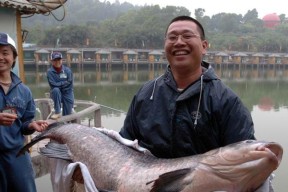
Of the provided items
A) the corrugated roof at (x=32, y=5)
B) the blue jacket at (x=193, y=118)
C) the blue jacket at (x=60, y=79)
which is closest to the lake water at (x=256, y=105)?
the blue jacket at (x=60, y=79)

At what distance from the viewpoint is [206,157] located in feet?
6.42

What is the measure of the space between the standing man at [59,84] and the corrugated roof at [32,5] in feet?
5.58

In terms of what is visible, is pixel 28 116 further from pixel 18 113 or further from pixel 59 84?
pixel 59 84

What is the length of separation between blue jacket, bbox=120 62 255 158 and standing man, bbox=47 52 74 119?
17.7 ft

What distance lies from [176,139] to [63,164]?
99 centimetres

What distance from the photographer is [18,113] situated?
10.4 ft

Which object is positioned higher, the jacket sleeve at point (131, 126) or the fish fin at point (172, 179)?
the jacket sleeve at point (131, 126)

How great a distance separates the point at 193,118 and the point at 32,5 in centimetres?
416

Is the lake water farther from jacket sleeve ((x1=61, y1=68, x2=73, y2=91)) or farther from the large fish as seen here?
the large fish

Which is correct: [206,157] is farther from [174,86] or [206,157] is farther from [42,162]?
[42,162]

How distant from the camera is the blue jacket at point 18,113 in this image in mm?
3041

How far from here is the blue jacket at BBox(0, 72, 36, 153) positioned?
3041 mm

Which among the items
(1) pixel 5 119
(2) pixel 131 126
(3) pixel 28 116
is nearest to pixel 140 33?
(3) pixel 28 116

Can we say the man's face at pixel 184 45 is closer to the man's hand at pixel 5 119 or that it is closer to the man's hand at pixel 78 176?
the man's hand at pixel 78 176
